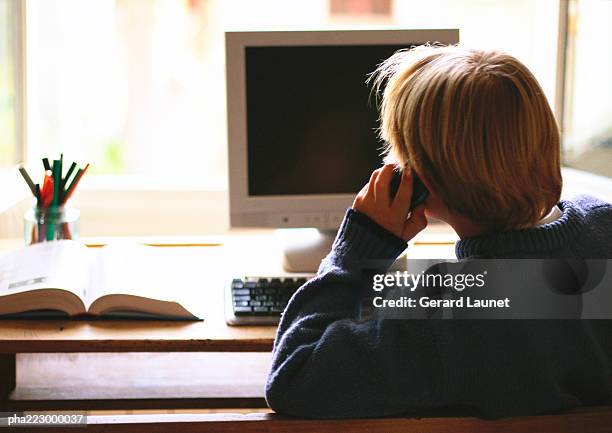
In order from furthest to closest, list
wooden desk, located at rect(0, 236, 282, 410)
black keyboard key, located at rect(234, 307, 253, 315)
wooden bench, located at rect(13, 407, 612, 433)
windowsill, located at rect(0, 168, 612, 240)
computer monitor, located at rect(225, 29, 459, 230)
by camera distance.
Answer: windowsill, located at rect(0, 168, 612, 240), computer monitor, located at rect(225, 29, 459, 230), black keyboard key, located at rect(234, 307, 253, 315), wooden desk, located at rect(0, 236, 282, 410), wooden bench, located at rect(13, 407, 612, 433)

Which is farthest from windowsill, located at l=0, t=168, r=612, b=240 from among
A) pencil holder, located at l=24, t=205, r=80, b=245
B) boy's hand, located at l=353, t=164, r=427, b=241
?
boy's hand, located at l=353, t=164, r=427, b=241

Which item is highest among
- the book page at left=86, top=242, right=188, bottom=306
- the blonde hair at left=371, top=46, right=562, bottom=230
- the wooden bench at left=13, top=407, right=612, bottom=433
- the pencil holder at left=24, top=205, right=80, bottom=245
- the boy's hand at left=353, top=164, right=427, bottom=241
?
the blonde hair at left=371, top=46, right=562, bottom=230

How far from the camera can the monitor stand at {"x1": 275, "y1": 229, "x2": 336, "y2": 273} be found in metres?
1.68

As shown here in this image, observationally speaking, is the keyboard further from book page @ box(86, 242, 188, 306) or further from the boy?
the boy

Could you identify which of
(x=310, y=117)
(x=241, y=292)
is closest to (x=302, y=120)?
(x=310, y=117)

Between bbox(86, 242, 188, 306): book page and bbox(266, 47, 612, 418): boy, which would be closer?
bbox(266, 47, 612, 418): boy

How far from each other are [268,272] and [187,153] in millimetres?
800

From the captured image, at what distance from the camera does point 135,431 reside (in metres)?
0.93

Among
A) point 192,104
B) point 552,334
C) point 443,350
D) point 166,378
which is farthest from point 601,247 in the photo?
point 192,104

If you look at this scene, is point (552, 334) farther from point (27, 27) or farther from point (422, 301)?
point (27, 27)

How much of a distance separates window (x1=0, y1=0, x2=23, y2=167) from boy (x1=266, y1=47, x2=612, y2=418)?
1.28 m

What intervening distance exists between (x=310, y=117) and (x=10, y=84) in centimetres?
86

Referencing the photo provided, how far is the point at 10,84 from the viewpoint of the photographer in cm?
213

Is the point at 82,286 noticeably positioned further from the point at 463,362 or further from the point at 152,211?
the point at 152,211
